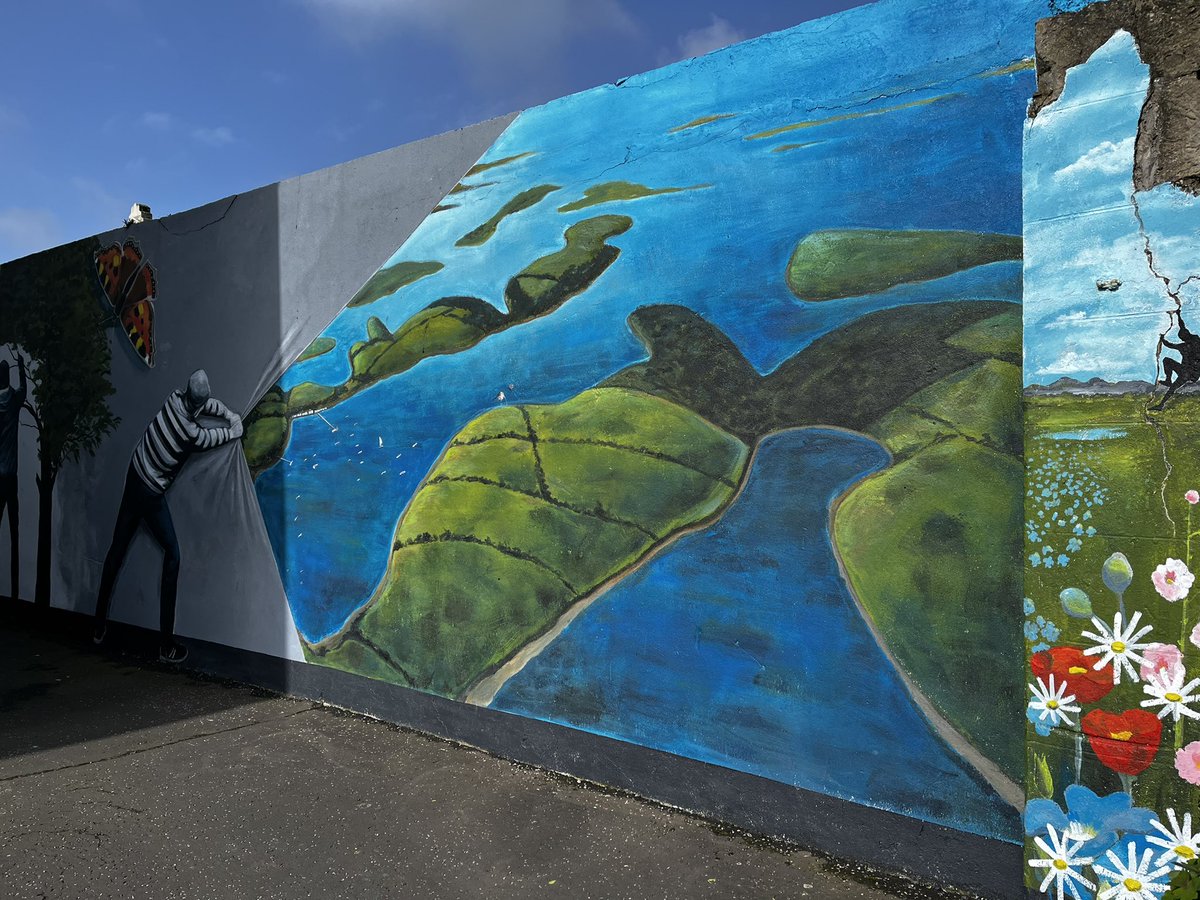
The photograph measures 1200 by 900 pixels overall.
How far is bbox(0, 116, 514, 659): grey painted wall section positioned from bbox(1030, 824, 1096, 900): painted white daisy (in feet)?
12.7

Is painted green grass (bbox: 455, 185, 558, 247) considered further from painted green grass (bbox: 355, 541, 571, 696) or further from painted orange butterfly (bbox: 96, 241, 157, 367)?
painted orange butterfly (bbox: 96, 241, 157, 367)

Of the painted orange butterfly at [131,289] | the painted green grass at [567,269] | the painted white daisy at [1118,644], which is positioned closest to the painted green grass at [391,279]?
the painted green grass at [567,269]

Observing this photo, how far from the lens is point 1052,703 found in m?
2.54

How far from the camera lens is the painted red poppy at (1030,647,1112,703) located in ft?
7.99

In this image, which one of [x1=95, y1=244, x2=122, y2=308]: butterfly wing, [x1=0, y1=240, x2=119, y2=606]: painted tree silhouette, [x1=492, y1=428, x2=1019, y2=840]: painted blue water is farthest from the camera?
[x1=0, y1=240, x2=119, y2=606]: painted tree silhouette

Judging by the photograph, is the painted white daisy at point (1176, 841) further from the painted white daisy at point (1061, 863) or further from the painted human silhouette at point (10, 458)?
the painted human silhouette at point (10, 458)

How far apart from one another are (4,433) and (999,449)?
8.35 metres

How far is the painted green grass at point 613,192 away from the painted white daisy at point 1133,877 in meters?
2.87

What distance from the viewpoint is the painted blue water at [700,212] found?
2896 millimetres

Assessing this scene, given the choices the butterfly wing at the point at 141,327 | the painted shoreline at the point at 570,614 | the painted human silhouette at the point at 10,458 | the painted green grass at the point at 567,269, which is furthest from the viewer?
the painted human silhouette at the point at 10,458

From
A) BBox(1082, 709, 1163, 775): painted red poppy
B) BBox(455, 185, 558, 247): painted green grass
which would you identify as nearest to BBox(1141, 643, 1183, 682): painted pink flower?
BBox(1082, 709, 1163, 775): painted red poppy

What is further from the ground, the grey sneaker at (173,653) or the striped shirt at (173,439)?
the striped shirt at (173,439)

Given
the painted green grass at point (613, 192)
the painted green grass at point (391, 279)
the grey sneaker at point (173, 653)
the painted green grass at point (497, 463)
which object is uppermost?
the painted green grass at point (613, 192)

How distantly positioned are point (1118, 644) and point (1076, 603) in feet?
0.51
